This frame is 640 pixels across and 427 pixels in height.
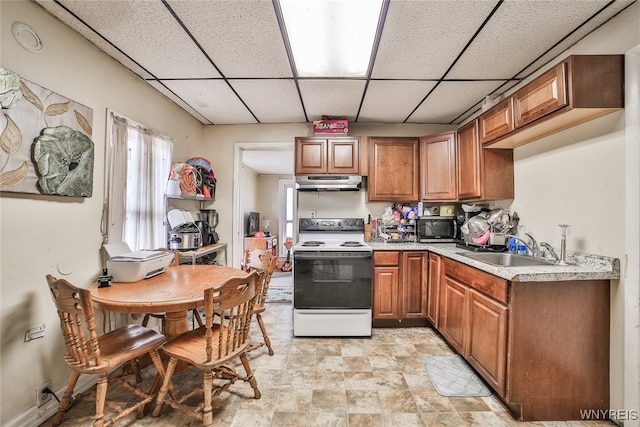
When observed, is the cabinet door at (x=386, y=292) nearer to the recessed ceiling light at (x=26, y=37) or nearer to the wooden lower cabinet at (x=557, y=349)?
the wooden lower cabinet at (x=557, y=349)

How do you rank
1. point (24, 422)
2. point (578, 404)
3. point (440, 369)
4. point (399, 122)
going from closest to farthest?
point (24, 422), point (578, 404), point (440, 369), point (399, 122)

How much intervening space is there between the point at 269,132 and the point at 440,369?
3152 millimetres

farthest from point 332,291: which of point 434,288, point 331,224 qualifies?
point 434,288

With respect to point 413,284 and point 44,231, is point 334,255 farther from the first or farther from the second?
point 44,231

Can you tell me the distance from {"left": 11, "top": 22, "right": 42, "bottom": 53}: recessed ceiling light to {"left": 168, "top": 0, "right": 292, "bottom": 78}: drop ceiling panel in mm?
819

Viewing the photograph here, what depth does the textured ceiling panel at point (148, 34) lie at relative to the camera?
153 cm

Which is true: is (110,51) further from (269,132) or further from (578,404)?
(578,404)

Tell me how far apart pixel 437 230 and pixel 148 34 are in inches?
126

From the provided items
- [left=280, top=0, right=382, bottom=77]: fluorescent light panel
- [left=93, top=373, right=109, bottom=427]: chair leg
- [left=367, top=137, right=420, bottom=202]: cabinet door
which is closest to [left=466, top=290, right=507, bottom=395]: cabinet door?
[left=367, top=137, right=420, bottom=202]: cabinet door

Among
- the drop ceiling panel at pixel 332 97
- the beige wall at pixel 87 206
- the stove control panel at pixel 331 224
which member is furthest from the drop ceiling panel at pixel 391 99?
the stove control panel at pixel 331 224

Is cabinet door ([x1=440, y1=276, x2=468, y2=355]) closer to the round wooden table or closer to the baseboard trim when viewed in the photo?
the round wooden table

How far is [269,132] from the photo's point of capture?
3436 mm

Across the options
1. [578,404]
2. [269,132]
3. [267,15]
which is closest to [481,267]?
[578,404]

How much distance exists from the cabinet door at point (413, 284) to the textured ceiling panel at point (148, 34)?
260cm
